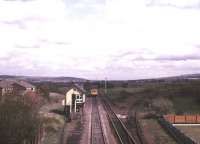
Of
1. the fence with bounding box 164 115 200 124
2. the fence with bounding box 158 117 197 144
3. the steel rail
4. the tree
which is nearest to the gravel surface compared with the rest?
the fence with bounding box 158 117 197 144

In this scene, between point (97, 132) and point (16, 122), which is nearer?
point (16, 122)

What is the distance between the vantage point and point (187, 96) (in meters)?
75.1

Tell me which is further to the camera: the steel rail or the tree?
the steel rail

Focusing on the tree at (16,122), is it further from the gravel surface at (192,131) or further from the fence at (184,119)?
the fence at (184,119)

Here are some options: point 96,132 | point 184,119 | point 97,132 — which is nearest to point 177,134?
point 97,132

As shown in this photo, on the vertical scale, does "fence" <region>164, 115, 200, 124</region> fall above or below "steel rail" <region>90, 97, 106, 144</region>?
above

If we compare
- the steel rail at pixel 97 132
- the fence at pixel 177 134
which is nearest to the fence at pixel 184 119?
the fence at pixel 177 134

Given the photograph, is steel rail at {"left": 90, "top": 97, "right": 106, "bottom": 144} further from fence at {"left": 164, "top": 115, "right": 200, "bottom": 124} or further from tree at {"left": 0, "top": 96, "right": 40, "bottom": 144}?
fence at {"left": 164, "top": 115, "right": 200, "bottom": 124}

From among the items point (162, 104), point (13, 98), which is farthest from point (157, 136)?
point (162, 104)

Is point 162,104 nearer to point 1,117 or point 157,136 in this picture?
point 157,136

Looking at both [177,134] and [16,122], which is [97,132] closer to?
[177,134]

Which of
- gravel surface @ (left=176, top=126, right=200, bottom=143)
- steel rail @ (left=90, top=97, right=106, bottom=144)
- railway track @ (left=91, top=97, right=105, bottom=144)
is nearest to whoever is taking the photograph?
steel rail @ (left=90, top=97, right=106, bottom=144)

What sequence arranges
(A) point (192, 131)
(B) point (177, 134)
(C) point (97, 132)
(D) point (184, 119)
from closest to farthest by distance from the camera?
1. (B) point (177, 134)
2. (C) point (97, 132)
3. (A) point (192, 131)
4. (D) point (184, 119)

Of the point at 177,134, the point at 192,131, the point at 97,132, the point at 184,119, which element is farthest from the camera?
the point at 184,119
